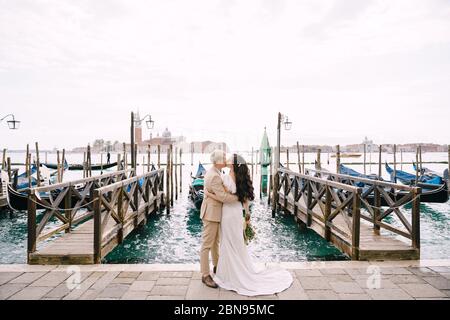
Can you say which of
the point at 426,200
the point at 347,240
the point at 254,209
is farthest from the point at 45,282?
the point at 426,200

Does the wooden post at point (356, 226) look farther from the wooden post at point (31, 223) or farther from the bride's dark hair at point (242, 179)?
the wooden post at point (31, 223)

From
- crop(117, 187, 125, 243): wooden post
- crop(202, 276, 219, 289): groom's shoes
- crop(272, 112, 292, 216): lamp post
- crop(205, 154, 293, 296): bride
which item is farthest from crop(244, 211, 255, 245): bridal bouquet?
crop(272, 112, 292, 216): lamp post

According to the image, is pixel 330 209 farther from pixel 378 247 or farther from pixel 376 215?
pixel 378 247

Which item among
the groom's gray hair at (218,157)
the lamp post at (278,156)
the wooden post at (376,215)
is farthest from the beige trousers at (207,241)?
the lamp post at (278,156)

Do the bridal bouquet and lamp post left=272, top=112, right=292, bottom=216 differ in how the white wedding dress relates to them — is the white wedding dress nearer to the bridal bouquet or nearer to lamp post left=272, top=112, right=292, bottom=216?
the bridal bouquet

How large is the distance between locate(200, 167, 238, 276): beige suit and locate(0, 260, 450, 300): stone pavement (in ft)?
1.04

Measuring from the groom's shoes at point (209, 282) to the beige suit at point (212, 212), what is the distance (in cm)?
5

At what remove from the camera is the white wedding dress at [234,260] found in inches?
127

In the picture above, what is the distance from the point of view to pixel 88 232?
17.8 feet

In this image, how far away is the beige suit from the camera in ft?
10.6

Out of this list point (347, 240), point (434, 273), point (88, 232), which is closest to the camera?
point (434, 273)
